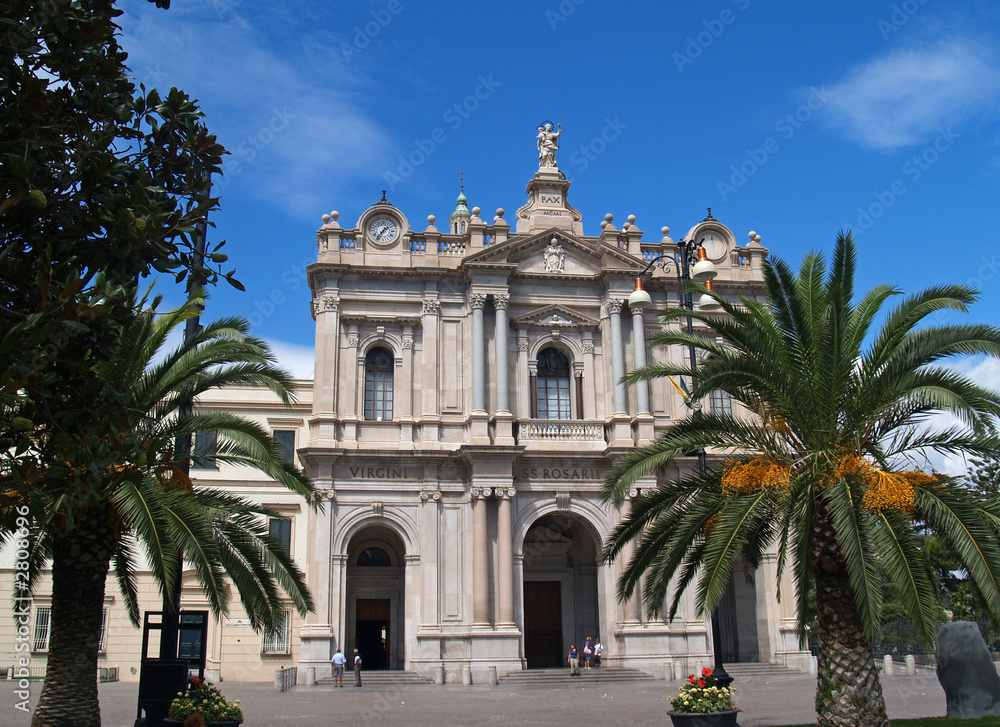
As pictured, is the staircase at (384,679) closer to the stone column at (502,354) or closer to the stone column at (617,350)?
the stone column at (502,354)

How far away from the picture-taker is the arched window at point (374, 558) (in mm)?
35000

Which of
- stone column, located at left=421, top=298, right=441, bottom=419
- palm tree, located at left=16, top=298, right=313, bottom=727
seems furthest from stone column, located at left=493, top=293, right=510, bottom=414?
palm tree, located at left=16, top=298, right=313, bottom=727

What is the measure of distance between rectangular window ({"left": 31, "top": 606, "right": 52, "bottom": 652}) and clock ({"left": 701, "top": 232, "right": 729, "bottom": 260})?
96.8 feet

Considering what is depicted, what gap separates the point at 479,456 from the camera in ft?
105

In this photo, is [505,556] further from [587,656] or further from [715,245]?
[715,245]

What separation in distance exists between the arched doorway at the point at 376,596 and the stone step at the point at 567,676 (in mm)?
5581

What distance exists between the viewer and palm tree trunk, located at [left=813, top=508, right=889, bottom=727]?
45.4ft

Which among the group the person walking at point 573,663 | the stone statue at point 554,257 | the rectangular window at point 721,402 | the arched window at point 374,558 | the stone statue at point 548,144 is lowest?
the person walking at point 573,663

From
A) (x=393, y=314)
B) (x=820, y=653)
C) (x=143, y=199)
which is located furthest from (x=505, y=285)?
(x=143, y=199)

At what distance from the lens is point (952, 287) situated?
14.6 meters

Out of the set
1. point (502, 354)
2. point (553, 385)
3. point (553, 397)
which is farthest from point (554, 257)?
point (553, 397)

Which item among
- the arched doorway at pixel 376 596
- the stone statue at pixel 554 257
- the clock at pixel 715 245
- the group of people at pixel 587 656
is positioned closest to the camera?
the group of people at pixel 587 656

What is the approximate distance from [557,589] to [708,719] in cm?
1947

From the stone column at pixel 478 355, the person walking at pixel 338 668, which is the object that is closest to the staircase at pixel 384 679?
the person walking at pixel 338 668
